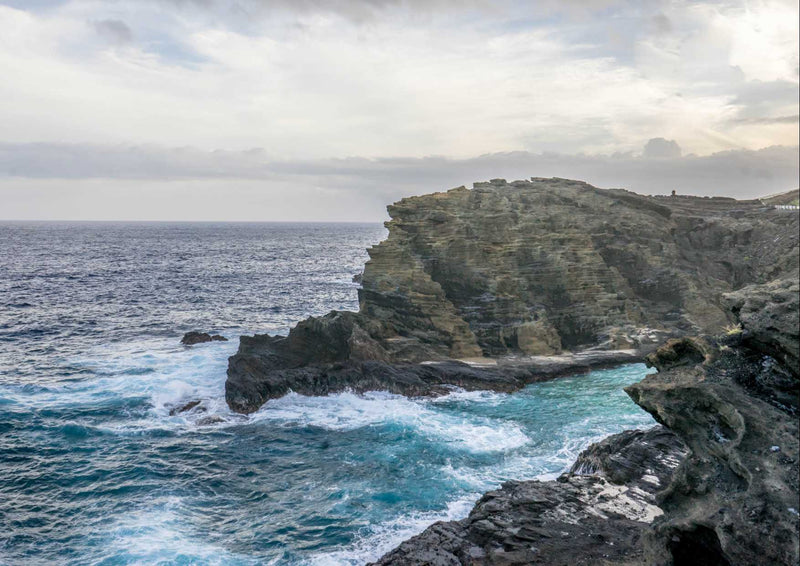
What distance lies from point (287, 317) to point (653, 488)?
1905 inches

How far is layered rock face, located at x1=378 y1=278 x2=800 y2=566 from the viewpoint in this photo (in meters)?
11.5

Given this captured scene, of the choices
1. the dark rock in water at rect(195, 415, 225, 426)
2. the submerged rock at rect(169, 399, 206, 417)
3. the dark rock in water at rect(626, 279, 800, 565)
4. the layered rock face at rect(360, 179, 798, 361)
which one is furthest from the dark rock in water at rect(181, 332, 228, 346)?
the dark rock in water at rect(626, 279, 800, 565)

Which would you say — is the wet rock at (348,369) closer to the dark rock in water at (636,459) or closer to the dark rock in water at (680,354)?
the dark rock in water at (636,459)

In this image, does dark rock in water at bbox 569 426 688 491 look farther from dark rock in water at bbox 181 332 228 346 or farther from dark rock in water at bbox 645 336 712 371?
dark rock in water at bbox 181 332 228 346

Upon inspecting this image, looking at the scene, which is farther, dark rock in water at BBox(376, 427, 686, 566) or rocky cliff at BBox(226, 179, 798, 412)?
rocky cliff at BBox(226, 179, 798, 412)

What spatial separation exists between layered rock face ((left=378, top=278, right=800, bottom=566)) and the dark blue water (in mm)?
4483

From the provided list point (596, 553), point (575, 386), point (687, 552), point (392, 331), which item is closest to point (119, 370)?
point (392, 331)

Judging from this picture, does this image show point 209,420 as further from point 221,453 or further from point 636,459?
point 636,459

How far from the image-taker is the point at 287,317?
6306cm

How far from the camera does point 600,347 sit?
151ft

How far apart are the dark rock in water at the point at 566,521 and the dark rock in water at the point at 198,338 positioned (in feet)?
120

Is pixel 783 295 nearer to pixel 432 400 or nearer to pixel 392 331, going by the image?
pixel 432 400

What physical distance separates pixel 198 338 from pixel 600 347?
117ft

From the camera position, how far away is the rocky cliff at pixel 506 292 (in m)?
40.2
